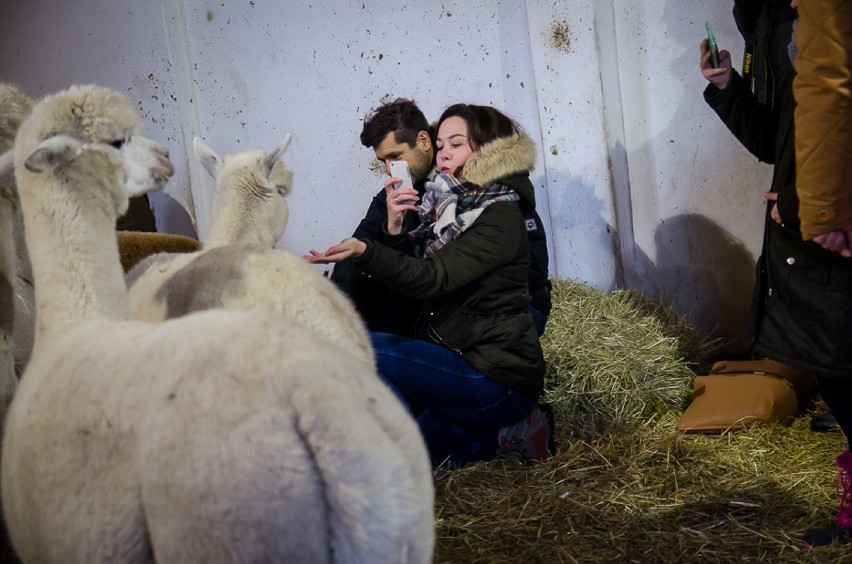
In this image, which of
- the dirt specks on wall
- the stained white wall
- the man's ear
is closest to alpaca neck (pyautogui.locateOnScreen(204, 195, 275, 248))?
the man's ear

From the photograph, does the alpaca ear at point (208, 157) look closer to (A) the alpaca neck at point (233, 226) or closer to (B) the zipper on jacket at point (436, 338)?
(A) the alpaca neck at point (233, 226)

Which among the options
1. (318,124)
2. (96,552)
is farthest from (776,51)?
(318,124)

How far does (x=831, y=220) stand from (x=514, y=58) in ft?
10.6

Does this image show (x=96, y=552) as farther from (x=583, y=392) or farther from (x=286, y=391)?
(x=583, y=392)

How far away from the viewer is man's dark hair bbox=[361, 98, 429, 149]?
12.0 ft

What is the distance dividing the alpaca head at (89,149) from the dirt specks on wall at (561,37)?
137 inches

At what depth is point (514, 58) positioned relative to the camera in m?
5.07

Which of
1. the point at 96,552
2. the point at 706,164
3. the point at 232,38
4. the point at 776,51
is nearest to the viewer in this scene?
the point at 96,552

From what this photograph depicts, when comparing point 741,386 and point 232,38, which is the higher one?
point 232,38

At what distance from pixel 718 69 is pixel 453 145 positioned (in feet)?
3.57

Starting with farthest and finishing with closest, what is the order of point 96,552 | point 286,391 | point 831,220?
point 831,220 < point 96,552 < point 286,391

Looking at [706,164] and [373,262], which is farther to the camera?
[706,164]

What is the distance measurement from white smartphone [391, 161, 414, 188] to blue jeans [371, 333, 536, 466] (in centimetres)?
63

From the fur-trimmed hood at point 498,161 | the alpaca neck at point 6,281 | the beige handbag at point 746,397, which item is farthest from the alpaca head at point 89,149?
the beige handbag at point 746,397
